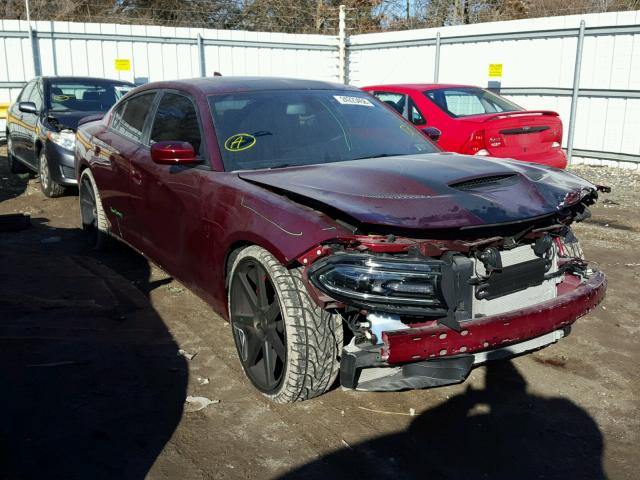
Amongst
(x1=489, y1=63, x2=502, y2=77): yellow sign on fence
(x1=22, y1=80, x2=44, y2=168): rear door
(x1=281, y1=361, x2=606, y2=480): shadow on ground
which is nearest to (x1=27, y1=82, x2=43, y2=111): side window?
(x1=22, y1=80, x2=44, y2=168): rear door

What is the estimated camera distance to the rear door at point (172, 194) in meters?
3.84

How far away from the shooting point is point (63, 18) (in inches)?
876

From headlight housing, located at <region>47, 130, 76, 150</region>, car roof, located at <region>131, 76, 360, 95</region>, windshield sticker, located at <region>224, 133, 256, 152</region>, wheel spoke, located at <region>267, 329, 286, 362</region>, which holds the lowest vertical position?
wheel spoke, located at <region>267, 329, 286, 362</region>

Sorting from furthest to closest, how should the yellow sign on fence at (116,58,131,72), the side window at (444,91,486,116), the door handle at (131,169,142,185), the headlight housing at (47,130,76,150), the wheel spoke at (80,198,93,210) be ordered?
the yellow sign on fence at (116,58,131,72) → the side window at (444,91,486,116) → the headlight housing at (47,130,76,150) → the wheel spoke at (80,198,93,210) → the door handle at (131,169,142,185)

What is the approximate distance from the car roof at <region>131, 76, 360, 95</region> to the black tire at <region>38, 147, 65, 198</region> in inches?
170

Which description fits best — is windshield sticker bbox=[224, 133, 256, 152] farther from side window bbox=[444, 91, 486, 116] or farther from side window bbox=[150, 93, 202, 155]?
side window bbox=[444, 91, 486, 116]

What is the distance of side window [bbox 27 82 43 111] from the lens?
8.97 meters

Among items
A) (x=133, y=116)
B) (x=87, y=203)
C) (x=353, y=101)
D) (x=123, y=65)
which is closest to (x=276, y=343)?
(x=353, y=101)

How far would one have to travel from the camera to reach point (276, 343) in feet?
10.5

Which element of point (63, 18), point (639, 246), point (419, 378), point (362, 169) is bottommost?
point (639, 246)

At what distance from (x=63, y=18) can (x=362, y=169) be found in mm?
22188

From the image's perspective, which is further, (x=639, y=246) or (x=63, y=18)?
(x=63, y=18)

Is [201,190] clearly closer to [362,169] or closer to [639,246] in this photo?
[362,169]

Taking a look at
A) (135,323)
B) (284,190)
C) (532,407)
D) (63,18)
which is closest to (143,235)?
(135,323)
